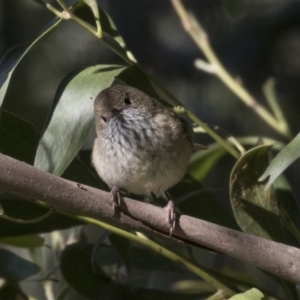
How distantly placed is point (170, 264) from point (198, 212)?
174mm

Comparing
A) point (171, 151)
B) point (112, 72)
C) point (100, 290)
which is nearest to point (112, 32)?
point (112, 72)

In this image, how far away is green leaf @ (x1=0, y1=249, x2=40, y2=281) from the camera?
1342 millimetres

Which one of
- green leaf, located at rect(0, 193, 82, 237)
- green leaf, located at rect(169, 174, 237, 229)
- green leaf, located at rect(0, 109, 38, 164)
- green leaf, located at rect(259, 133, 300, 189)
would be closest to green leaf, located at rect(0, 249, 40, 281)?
green leaf, located at rect(0, 193, 82, 237)

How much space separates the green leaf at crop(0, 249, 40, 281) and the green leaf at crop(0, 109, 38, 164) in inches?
8.8

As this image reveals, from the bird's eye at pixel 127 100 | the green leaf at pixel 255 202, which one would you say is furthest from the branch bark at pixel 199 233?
the bird's eye at pixel 127 100

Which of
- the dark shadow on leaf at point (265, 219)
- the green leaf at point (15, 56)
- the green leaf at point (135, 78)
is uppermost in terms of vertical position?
the green leaf at point (15, 56)

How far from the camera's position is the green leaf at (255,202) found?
4.17ft

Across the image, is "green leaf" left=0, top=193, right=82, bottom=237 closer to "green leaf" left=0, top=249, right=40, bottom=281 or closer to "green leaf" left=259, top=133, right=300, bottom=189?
"green leaf" left=0, top=249, right=40, bottom=281

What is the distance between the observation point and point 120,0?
2.41 metres

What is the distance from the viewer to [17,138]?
1.27 metres

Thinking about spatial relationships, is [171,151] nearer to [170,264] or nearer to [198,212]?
[198,212]

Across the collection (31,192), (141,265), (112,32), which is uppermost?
(112,32)

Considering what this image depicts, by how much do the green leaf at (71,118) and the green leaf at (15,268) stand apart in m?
0.33

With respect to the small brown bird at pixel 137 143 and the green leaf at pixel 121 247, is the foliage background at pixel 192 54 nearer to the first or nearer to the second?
the small brown bird at pixel 137 143
